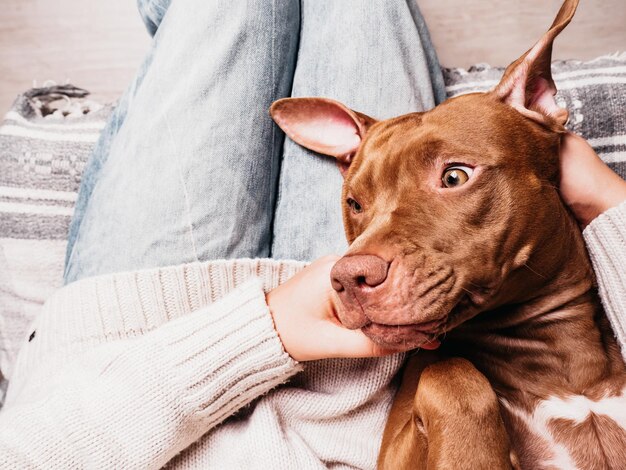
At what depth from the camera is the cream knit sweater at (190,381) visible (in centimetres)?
178

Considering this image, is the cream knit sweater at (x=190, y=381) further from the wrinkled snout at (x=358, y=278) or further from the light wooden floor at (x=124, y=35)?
the light wooden floor at (x=124, y=35)

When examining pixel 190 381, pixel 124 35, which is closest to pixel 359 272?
pixel 190 381

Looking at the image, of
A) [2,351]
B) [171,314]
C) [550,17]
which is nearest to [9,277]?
[2,351]

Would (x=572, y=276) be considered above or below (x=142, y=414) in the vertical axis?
above

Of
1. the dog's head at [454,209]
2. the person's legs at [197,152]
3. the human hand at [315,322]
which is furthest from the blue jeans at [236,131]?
the human hand at [315,322]

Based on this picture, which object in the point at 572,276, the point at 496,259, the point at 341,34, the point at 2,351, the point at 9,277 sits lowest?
the point at 2,351

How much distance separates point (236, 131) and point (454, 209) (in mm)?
996

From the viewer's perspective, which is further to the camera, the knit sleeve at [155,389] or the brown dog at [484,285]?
the knit sleeve at [155,389]

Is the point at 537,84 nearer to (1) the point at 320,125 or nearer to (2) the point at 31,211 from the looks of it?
(1) the point at 320,125

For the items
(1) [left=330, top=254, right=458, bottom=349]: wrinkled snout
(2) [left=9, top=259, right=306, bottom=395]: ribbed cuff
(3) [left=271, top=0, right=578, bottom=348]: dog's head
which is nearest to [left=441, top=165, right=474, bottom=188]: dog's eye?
(3) [left=271, top=0, right=578, bottom=348]: dog's head

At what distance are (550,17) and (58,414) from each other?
11.5 ft

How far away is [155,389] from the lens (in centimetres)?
182

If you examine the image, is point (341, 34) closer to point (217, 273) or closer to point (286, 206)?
point (286, 206)

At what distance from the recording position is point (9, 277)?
2.77m
